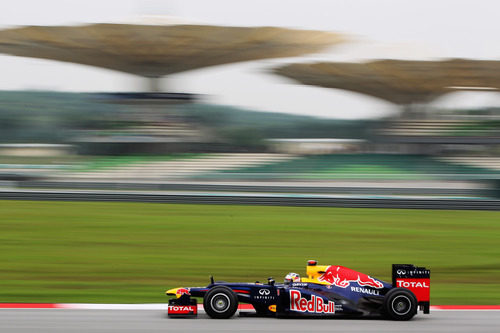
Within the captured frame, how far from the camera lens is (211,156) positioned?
41.8m

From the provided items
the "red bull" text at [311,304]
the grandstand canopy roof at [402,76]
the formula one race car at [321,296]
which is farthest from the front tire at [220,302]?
the grandstand canopy roof at [402,76]

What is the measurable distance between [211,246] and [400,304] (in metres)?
7.05

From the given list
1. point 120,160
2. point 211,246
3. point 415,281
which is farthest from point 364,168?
point 415,281

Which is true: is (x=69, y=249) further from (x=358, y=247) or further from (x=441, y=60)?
(x=441, y=60)

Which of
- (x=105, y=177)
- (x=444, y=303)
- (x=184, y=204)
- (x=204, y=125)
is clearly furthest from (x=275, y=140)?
(x=444, y=303)

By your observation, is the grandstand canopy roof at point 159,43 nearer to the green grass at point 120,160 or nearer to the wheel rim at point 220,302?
the green grass at point 120,160

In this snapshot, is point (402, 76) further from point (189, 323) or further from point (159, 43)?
point (189, 323)

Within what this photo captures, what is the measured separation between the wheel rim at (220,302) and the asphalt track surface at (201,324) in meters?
0.10

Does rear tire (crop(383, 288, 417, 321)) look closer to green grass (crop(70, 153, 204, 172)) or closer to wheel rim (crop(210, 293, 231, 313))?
wheel rim (crop(210, 293, 231, 313))

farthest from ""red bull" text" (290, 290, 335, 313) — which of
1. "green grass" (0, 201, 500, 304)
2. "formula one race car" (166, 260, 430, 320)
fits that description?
Result: "green grass" (0, 201, 500, 304)

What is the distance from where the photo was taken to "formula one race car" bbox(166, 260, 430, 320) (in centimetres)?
611

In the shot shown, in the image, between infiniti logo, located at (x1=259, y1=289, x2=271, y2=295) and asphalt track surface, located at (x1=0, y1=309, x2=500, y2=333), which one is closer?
asphalt track surface, located at (x1=0, y1=309, x2=500, y2=333)

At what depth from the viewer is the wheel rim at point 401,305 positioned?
6117mm

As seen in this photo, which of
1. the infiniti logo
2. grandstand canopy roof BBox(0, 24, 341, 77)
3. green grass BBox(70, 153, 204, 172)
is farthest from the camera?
grandstand canopy roof BBox(0, 24, 341, 77)
